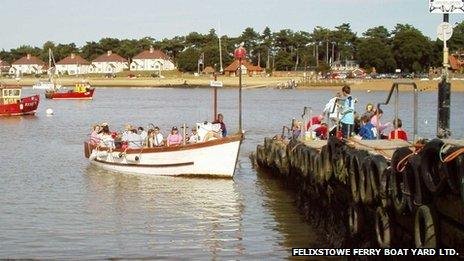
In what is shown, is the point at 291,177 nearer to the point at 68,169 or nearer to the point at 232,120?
the point at 68,169

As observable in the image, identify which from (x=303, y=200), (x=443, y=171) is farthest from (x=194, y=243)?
(x=443, y=171)

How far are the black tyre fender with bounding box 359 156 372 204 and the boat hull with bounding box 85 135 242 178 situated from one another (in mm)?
11678

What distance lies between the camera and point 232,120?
209 feet

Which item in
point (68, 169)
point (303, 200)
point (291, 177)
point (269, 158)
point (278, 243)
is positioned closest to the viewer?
point (278, 243)

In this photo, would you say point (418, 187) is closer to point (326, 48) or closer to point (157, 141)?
point (157, 141)

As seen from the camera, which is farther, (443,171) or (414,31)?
(414,31)

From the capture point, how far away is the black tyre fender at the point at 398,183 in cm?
1009

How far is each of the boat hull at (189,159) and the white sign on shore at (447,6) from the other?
899 centimetres

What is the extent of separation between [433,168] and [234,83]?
154 meters

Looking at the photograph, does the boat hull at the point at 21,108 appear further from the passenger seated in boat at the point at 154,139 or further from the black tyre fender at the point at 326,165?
the black tyre fender at the point at 326,165

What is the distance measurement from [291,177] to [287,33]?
6706 inches

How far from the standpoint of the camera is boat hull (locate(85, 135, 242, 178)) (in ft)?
77.9

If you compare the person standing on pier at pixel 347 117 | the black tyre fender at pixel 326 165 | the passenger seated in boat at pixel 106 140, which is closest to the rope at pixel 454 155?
the black tyre fender at pixel 326 165

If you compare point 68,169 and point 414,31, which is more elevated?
point 414,31
